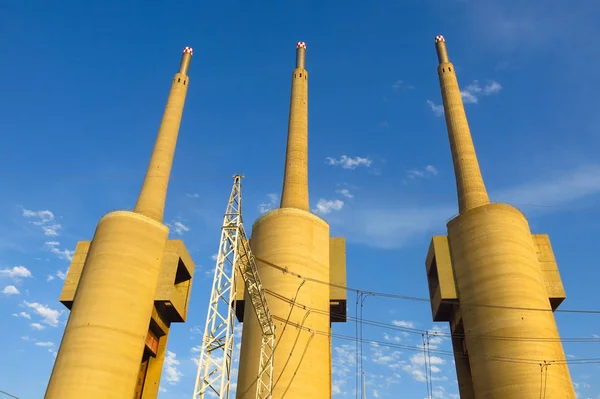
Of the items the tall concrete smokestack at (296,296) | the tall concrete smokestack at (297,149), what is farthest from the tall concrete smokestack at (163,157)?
the tall concrete smokestack at (297,149)

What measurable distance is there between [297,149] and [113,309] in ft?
70.3

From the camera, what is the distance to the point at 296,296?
3691 centimetres

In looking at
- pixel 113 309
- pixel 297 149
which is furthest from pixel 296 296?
pixel 297 149

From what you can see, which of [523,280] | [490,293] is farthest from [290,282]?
[523,280]

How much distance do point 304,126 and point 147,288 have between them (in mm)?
21355

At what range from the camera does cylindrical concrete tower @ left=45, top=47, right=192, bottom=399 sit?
3328cm

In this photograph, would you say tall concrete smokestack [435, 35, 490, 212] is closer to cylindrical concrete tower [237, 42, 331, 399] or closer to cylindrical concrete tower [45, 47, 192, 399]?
cylindrical concrete tower [237, 42, 331, 399]

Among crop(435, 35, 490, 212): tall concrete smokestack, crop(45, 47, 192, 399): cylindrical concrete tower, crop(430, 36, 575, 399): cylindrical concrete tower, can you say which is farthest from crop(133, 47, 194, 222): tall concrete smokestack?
crop(435, 35, 490, 212): tall concrete smokestack

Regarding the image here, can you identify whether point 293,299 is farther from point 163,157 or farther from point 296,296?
point 163,157

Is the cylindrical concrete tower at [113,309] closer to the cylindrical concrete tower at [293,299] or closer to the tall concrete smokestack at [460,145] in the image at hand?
the cylindrical concrete tower at [293,299]

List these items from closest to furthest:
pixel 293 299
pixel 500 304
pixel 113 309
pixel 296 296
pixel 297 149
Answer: pixel 500 304 → pixel 113 309 → pixel 293 299 → pixel 296 296 → pixel 297 149

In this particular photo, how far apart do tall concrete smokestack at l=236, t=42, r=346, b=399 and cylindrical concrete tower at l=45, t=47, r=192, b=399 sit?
7869mm

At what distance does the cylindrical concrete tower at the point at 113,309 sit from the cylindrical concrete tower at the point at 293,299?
8.04m

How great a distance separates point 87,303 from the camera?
117 feet
